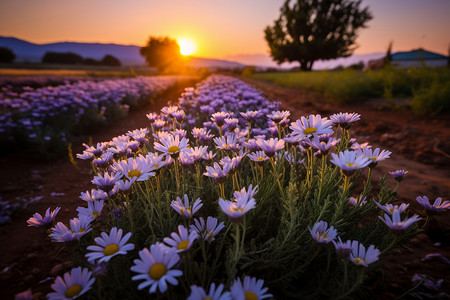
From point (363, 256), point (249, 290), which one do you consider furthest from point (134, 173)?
point (363, 256)

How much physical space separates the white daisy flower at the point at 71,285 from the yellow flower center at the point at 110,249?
90mm

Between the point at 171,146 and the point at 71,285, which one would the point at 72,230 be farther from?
the point at 171,146

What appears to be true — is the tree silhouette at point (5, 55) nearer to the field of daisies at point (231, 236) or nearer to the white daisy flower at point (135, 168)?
the field of daisies at point (231, 236)

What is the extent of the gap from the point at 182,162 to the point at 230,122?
2.06 feet

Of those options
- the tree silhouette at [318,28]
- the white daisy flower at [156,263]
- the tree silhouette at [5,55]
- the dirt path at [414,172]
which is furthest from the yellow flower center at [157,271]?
the tree silhouette at [5,55]

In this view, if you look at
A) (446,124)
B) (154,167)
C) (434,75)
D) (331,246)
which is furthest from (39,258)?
(434,75)

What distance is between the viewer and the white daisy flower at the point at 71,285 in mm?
910

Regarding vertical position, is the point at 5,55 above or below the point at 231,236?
above

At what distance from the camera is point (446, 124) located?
5.61 meters

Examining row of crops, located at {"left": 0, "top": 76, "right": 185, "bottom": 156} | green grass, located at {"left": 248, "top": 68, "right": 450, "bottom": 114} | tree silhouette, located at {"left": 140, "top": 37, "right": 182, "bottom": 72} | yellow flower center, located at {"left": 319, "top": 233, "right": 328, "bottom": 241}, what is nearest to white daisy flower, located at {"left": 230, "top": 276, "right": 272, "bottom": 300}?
yellow flower center, located at {"left": 319, "top": 233, "right": 328, "bottom": 241}

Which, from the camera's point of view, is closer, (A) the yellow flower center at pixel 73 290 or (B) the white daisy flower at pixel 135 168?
(A) the yellow flower center at pixel 73 290

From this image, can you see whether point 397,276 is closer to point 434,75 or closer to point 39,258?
point 39,258

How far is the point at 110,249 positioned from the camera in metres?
1.04

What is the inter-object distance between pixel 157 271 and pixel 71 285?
372 mm
